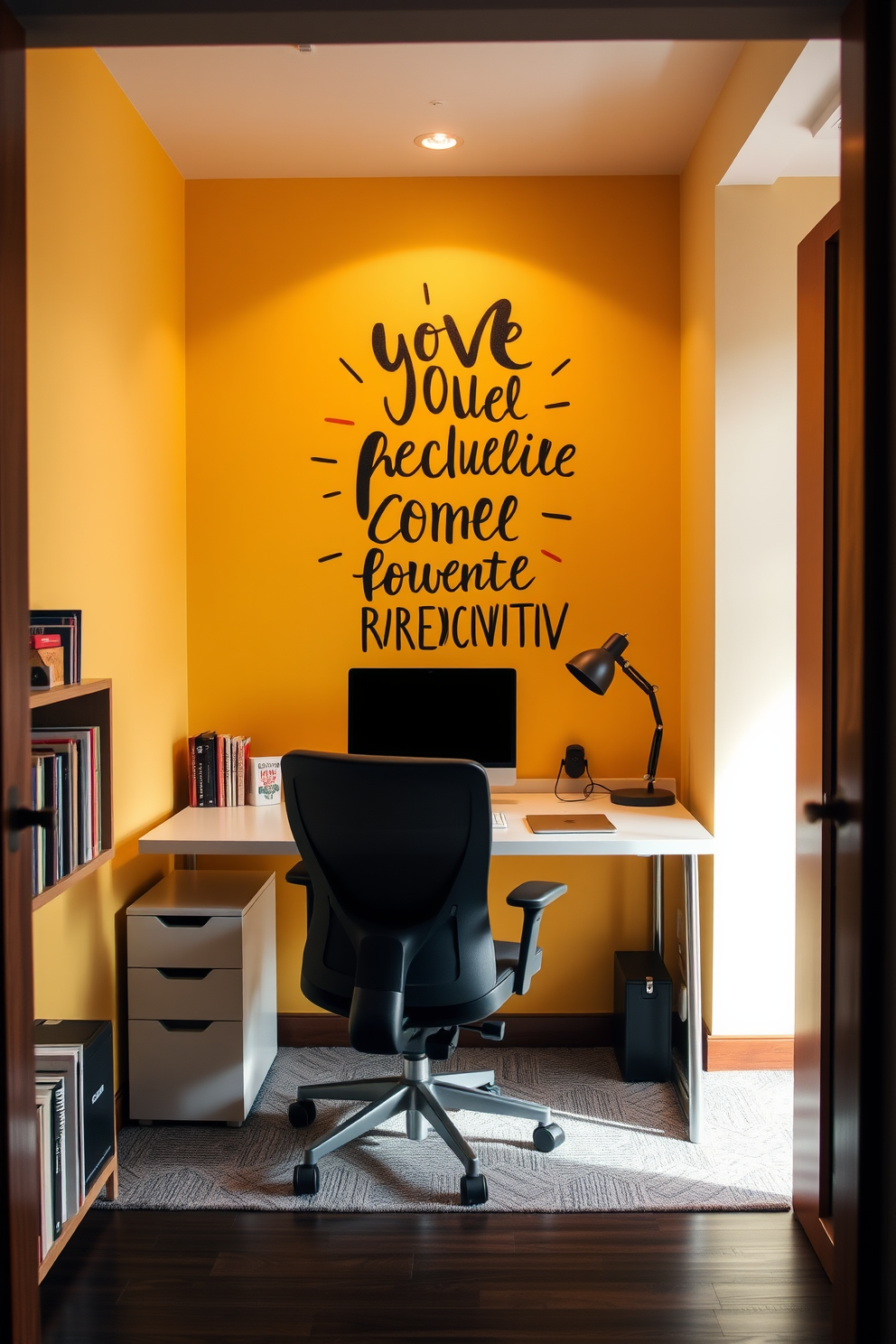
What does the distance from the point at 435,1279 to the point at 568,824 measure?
1167mm

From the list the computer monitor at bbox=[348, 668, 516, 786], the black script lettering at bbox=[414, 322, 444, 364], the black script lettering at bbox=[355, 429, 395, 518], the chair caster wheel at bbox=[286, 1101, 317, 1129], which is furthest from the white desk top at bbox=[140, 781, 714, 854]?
the black script lettering at bbox=[414, 322, 444, 364]

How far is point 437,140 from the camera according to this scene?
3.15 m

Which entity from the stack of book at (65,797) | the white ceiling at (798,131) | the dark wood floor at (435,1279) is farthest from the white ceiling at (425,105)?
the dark wood floor at (435,1279)

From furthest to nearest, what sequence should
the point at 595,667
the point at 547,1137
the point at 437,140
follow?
the point at 437,140, the point at 595,667, the point at 547,1137

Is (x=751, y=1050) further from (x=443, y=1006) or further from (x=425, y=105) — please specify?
(x=425, y=105)

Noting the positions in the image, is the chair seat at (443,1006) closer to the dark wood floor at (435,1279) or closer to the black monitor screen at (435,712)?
the dark wood floor at (435,1279)

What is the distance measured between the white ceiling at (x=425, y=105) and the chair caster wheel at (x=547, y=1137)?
2.68 meters

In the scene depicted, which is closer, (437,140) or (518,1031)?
(437,140)

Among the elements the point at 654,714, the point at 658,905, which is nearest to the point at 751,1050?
the point at 658,905

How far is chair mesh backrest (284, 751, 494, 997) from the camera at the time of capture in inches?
91.3

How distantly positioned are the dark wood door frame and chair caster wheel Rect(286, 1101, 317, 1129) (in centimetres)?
130

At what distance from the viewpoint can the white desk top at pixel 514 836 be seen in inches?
109

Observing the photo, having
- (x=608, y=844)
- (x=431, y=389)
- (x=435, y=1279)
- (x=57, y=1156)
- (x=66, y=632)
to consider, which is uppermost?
(x=431, y=389)

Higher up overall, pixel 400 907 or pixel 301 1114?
pixel 400 907
